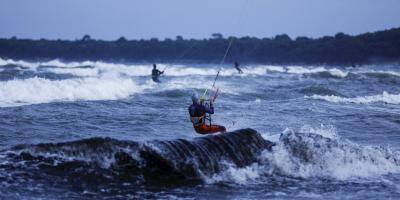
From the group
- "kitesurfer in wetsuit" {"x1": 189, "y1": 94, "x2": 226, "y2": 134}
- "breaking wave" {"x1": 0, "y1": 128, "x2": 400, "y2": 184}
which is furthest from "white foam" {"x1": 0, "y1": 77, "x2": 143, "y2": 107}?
"breaking wave" {"x1": 0, "y1": 128, "x2": 400, "y2": 184}

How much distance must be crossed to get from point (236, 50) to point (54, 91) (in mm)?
85606

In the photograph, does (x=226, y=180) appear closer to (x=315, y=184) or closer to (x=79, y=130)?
(x=315, y=184)

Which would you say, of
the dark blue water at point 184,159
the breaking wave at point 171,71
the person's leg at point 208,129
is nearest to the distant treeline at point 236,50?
the breaking wave at point 171,71

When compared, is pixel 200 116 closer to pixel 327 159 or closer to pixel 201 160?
pixel 201 160

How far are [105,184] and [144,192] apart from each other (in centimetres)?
68

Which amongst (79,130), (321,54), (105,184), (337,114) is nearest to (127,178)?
(105,184)

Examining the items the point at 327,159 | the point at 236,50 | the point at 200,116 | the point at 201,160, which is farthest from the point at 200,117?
the point at 236,50

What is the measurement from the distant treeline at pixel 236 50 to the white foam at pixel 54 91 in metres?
65.5

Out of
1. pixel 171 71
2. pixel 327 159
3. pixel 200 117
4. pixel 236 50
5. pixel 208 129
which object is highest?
pixel 236 50

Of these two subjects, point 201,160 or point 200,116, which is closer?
point 201,160

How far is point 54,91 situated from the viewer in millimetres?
22328

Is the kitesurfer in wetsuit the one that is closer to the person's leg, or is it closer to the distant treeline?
the person's leg

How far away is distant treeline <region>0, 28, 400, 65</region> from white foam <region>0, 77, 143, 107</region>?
6552 cm

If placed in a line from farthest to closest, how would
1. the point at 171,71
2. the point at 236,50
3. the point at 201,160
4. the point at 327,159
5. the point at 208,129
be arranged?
the point at 236,50 → the point at 171,71 → the point at 208,129 → the point at 327,159 → the point at 201,160
